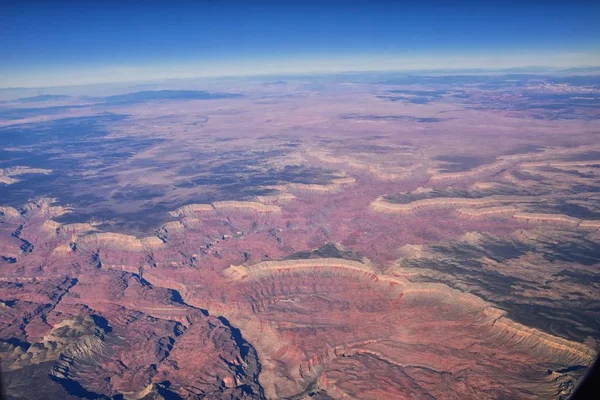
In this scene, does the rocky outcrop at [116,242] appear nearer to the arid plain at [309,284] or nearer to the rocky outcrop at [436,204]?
the arid plain at [309,284]

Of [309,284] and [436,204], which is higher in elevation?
[436,204]

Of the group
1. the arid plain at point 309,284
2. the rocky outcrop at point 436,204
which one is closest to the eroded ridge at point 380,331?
the arid plain at point 309,284

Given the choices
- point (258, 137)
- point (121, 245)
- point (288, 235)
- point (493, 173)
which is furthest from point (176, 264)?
point (258, 137)

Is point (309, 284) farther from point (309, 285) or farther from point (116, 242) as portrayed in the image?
point (116, 242)

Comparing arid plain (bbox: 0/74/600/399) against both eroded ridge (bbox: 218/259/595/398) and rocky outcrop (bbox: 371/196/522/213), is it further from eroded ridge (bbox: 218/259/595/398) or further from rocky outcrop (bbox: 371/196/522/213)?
rocky outcrop (bbox: 371/196/522/213)

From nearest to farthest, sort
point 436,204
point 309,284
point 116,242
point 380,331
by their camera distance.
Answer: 1. point 380,331
2. point 309,284
3. point 116,242
4. point 436,204

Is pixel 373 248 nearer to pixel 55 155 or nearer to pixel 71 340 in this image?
pixel 71 340

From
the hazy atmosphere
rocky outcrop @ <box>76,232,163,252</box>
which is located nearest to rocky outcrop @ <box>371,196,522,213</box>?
the hazy atmosphere

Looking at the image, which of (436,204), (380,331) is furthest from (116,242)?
(436,204)
